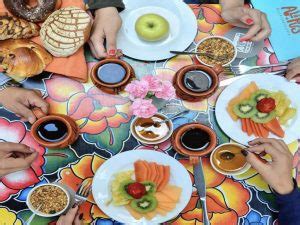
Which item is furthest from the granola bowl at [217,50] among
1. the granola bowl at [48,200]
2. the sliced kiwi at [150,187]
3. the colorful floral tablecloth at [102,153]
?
the granola bowl at [48,200]

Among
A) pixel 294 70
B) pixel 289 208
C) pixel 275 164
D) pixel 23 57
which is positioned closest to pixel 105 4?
pixel 23 57

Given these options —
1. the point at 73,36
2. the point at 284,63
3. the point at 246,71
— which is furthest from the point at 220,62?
the point at 73,36

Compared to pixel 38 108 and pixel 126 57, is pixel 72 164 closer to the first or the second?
pixel 38 108

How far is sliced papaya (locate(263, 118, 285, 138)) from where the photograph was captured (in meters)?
1.27

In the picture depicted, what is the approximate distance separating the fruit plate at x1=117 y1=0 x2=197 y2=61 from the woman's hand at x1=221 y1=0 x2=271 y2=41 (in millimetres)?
121

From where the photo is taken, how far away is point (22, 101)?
1.31 metres

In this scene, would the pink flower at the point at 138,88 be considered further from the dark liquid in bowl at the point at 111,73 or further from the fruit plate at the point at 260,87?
the fruit plate at the point at 260,87

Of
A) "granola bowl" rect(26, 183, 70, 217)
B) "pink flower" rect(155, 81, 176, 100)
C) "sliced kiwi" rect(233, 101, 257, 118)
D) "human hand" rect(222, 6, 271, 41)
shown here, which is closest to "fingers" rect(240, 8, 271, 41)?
"human hand" rect(222, 6, 271, 41)

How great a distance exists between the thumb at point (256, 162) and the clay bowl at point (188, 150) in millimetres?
99

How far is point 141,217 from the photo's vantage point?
3.75ft

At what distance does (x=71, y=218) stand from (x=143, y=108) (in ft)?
1.17

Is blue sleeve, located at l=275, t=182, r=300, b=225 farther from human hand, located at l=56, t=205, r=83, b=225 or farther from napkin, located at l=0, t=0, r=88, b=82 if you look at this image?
napkin, located at l=0, t=0, r=88, b=82

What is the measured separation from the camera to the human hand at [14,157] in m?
1.19

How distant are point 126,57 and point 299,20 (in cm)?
63
